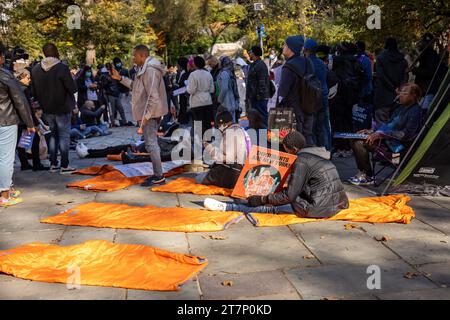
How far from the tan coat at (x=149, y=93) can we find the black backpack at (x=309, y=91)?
1.83m

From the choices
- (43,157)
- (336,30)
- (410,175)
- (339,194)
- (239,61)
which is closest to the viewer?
(339,194)

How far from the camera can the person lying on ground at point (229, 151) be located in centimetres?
681

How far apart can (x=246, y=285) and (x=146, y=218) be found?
6.82 feet

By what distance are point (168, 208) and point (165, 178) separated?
185 cm

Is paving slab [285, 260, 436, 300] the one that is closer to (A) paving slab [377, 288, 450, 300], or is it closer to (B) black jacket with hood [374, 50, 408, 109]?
(A) paving slab [377, 288, 450, 300]

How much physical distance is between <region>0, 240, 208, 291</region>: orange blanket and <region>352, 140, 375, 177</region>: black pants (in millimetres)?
3457

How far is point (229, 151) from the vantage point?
269 inches

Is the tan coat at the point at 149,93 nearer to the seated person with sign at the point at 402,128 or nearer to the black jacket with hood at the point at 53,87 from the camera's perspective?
the black jacket with hood at the point at 53,87

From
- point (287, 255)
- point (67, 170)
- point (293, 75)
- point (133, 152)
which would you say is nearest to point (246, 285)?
point (287, 255)

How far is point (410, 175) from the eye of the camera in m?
6.79

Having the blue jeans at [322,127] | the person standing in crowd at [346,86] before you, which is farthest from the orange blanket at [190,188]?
the person standing in crowd at [346,86]
